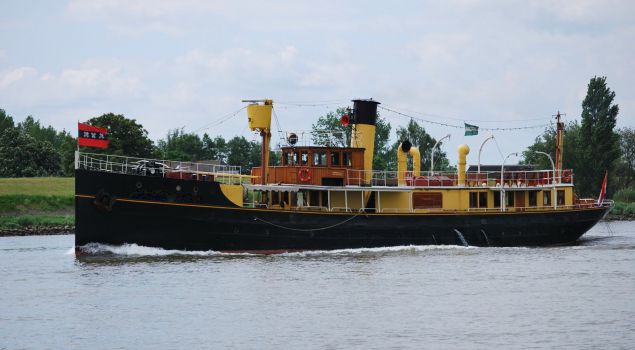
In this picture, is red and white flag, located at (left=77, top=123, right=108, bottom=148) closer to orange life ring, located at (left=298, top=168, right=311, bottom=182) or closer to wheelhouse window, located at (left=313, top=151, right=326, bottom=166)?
orange life ring, located at (left=298, top=168, right=311, bottom=182)

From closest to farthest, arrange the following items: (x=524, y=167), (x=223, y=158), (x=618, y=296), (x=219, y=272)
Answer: (x=618, y=296) < (x=219, y=272) < (x=524, y=167) < (x=223, y=158)

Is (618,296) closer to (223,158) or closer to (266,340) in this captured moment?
(266,340)

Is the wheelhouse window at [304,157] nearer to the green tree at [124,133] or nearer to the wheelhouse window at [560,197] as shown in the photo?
the wheelhouse window at [560,197]

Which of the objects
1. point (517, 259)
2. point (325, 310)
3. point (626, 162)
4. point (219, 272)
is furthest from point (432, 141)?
point (325, 310)

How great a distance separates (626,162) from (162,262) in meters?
95.0

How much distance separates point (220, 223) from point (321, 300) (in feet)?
43.9

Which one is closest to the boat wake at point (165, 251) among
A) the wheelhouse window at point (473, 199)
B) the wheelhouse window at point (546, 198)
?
the wheelhouse window at point (473, 199)

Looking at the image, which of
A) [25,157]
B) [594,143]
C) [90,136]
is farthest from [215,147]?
[90,136]

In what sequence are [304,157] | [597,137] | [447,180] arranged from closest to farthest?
1. [304,157]
2. [447,180]
3. [597,137]

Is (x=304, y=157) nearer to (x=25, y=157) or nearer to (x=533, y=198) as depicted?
(x=533, y=198)

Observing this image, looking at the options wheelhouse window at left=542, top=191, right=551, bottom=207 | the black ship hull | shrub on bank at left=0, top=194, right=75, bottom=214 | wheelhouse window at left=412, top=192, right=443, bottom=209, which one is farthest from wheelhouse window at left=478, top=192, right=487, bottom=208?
shrub on bank at left=0, top=194, right=75, bottom=214

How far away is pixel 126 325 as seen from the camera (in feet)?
109

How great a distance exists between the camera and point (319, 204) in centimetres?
5272

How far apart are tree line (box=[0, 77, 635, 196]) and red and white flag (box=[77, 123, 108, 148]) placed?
43.0 meters
